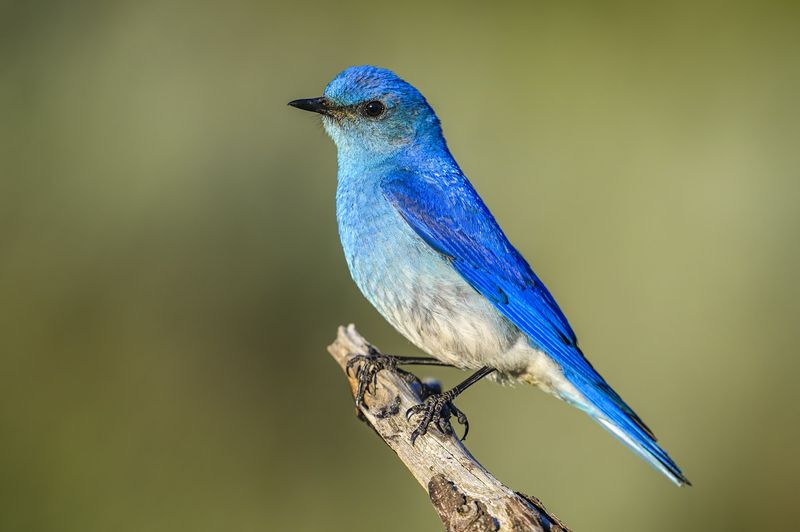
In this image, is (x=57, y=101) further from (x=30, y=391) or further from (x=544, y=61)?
(x=544, y=61)

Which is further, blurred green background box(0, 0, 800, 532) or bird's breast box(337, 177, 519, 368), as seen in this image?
blurred green background box(0, 0, 800, 532)

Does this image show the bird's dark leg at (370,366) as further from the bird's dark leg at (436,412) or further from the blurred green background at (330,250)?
the blurred green background at (330,250)

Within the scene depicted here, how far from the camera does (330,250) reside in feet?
21.4

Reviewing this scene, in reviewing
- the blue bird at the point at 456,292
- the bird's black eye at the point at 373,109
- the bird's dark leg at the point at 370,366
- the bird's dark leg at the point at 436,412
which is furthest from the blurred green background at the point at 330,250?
the bird's dark leg at the point at 436,412

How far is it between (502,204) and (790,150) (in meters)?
2.53

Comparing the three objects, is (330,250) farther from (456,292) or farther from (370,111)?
(456,292)

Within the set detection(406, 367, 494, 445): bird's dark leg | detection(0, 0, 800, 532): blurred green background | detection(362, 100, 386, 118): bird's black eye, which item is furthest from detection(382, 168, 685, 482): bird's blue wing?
detection(0, 0, 800, 532): blurred green background

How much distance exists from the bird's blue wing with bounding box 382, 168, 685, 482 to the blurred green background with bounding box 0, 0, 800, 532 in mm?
1974

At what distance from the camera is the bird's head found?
460 centimetres

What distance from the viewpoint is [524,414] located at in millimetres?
6121

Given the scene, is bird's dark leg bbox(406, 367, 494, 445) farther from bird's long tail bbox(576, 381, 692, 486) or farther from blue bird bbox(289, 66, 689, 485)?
bird's long tail bbox(576, 381, 692, 486)

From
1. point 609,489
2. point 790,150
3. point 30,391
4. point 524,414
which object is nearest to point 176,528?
point 30,391

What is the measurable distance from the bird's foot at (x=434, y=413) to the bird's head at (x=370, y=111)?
142cm

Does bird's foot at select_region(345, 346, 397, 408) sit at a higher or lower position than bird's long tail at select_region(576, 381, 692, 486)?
higher
